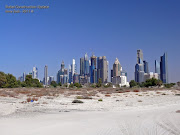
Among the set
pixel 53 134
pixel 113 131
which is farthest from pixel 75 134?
pixel 113 131

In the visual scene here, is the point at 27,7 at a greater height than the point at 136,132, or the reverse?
the point at 27,7

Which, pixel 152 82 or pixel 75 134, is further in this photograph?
pixel 152 82

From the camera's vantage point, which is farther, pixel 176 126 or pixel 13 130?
pixel 176 126

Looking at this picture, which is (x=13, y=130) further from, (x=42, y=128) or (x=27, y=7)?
(x=27, y=7)

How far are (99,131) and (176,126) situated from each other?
3.73 meters

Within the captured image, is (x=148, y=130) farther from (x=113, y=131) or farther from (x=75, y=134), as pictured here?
(x=75, y=134)

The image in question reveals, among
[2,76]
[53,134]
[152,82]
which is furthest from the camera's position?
[152,82]

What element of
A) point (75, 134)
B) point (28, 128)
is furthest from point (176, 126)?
point (28, 128)

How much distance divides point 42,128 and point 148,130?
4.67 meters

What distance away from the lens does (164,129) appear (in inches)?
366

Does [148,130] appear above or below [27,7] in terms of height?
below

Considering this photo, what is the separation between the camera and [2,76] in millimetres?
87062

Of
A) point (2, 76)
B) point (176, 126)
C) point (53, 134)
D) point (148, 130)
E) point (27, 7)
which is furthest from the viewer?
point (2, 76)

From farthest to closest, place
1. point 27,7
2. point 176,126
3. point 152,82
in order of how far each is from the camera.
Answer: point 152,82, point 27,7, point 176,126
